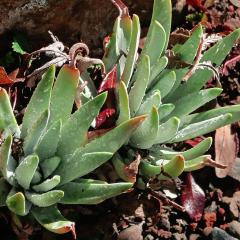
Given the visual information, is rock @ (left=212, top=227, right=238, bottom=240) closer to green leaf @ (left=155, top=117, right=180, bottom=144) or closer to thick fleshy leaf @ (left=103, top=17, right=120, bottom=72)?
green leaf @ (left=155, top=117, right=180, bottom=144)

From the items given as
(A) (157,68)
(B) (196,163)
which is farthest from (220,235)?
(A) (157,68)

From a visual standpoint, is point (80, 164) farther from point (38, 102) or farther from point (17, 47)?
point (17, 47)

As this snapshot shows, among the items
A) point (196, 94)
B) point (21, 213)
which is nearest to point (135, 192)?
point (196, 94)

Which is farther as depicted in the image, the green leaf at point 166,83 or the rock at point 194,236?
the rock at point 194,236

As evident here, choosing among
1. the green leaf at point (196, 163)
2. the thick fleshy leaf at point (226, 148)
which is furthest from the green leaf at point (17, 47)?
the thick fleshy leaf at point (226, 148)

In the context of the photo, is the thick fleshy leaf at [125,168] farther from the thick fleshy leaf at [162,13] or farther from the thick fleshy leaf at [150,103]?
the thick fleshy leaf at [162,13]

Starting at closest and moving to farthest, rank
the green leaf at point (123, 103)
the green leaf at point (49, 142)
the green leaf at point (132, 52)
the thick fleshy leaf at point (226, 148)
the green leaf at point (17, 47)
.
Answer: the green leaf at point (49, 142)
the green leaf at point (123, 103)
the green leaf at point (132, 52)
the green leaf at point (17, 47)
the thick fleshy leaf at point (226, 148)
